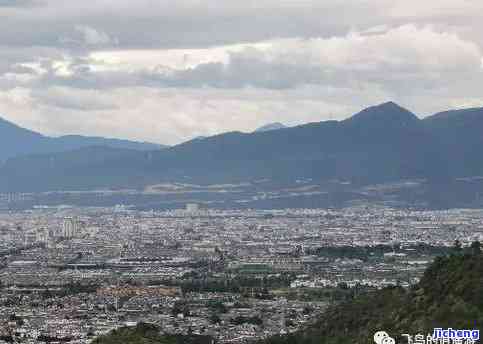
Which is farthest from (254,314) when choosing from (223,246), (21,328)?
(223,246)

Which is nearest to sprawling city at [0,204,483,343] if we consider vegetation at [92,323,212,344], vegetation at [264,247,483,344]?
vegetation at [264,247,483,344]

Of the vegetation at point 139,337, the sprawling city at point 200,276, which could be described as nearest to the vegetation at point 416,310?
the vegetation at point 139,337

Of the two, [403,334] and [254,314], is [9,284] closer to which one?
[254,314]

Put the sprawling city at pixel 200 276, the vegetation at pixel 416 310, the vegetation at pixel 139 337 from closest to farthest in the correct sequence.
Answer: the vegetation at pixel 416 310 → the vegetation at pixel 139 337 → the sprawling city at pixel 200 276

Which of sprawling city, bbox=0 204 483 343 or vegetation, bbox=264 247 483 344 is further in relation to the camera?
sprawling city, bbox=0 204 483 343

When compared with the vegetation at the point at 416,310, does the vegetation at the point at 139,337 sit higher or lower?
lower

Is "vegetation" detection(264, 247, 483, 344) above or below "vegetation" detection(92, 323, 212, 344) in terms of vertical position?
above

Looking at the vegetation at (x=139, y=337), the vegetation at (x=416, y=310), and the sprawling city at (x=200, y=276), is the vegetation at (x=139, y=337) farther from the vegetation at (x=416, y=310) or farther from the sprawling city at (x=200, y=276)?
the sprawling city at (x=200, y=276)

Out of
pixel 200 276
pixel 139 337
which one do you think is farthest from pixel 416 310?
pixel 200 276

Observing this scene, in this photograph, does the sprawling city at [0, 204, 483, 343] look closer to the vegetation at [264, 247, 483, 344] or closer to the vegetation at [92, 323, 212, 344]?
the vegetation at [264, 247, 483, 344]
